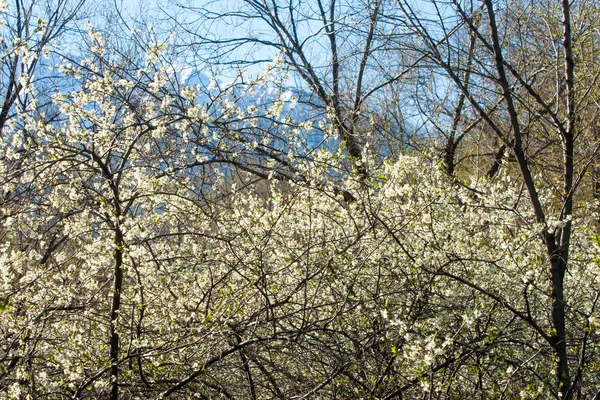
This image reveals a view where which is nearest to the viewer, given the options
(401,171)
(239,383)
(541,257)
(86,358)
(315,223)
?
(86,358)

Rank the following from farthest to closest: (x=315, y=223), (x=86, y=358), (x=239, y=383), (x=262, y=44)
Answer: (x=262, y=44)
(x=315, y=223)
(x=239, y=383)
(x=86, y=358)

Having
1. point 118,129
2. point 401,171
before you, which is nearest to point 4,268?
point 118,129

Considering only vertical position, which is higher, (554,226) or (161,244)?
(161,244)

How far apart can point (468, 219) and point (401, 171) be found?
704 millimetres

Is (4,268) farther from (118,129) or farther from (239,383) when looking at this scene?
(239,383)

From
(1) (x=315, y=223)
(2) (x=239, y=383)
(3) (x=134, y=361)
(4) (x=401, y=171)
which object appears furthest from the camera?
(1) (x=315, y=223)

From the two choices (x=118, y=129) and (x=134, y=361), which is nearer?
(x=118, y=129)

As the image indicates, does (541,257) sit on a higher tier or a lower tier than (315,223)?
lower

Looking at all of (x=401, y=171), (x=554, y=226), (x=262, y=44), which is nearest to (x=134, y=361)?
(x=401, y=171)

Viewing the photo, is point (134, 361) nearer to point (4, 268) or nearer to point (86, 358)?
point (86, 358)

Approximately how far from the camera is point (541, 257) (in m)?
4.42

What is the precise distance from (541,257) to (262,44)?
4915 mm

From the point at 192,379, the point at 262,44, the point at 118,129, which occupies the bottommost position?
the point at 192,379

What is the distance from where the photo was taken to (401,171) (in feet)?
15.5
